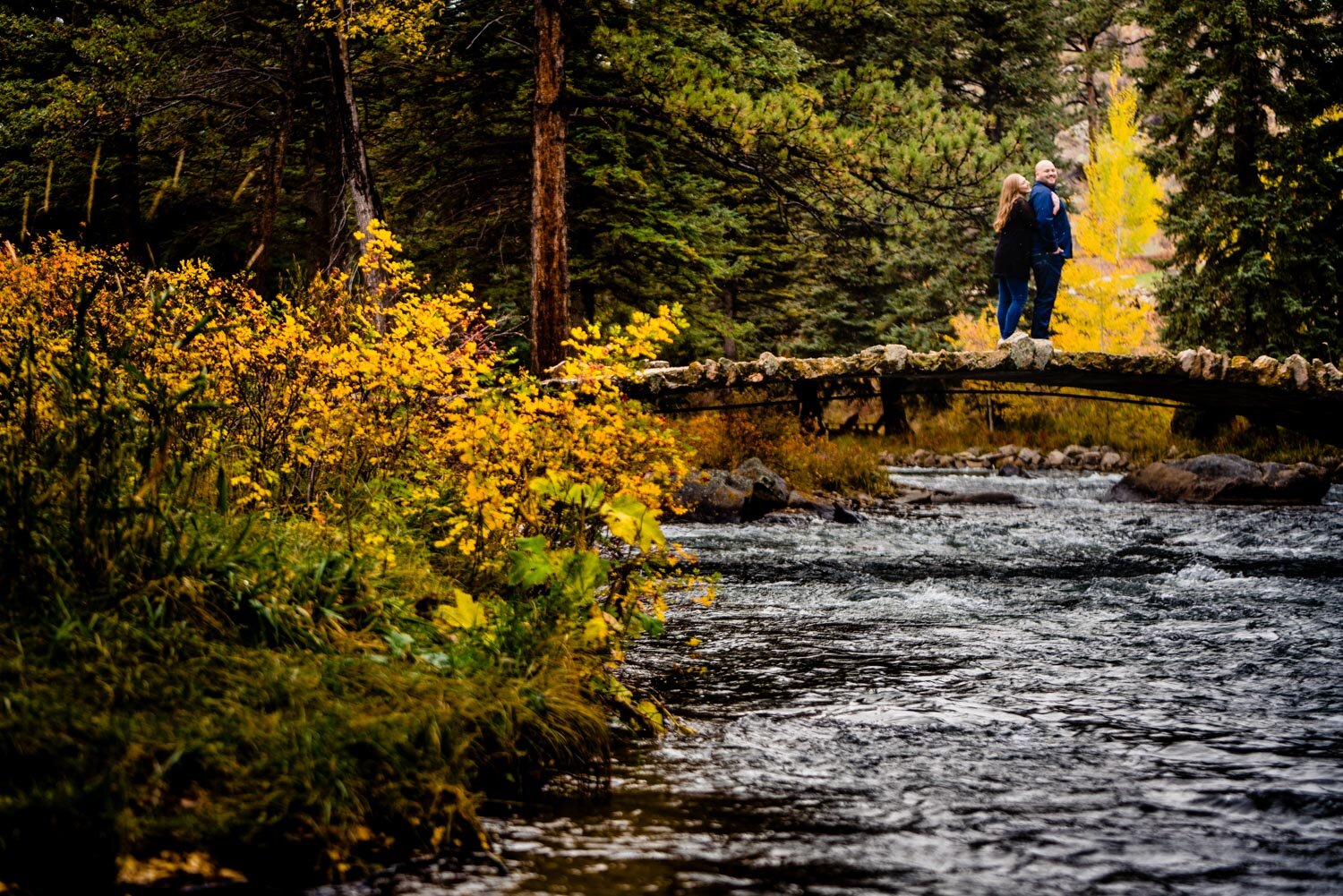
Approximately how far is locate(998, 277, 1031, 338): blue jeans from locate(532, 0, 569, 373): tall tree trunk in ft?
15.6

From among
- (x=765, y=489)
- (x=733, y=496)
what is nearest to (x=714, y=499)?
(x=733, y=496)

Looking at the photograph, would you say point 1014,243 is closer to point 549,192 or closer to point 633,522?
point 549,192

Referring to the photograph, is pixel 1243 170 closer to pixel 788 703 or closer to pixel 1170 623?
pixel 1170 623

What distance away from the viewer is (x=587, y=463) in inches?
194

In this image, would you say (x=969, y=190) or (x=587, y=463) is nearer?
(x=587, y=463)

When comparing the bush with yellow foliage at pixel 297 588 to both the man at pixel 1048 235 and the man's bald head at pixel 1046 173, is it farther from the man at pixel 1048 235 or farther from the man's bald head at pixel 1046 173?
the man at pixel 1048 235

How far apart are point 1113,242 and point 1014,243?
20.0 meters

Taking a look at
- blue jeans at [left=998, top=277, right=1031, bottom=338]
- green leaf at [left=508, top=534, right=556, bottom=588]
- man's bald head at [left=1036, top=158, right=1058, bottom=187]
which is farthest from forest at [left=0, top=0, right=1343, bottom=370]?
green leaf at [left=508, top=534, right=556, bottom=588]

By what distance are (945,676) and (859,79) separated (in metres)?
9.57

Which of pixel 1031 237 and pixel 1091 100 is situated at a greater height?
pixel 1091 100

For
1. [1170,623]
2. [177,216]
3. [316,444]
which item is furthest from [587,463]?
[177,216]

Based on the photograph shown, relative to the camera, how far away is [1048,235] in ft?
38.6

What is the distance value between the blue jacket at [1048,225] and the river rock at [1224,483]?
5194 millimetres

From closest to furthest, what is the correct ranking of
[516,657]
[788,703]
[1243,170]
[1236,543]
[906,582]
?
[516,657] → [788,703] → [906,582] → [1236,543] → [1243,170]
